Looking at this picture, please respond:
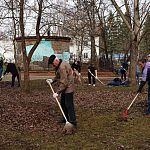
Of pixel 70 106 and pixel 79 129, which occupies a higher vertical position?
pixel 70 106

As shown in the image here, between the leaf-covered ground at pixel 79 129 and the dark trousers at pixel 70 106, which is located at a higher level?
the dark trousers at pixel 70 106

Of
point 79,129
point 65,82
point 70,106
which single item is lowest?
point 79,129

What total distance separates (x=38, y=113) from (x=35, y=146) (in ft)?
12.0

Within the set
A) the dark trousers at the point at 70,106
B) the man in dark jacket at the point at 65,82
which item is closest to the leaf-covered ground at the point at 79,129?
the dark trousers at the point at 70,106

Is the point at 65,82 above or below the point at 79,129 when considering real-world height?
above

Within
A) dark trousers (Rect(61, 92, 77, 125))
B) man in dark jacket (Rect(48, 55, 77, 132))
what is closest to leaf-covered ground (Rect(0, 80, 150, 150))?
dark trousers (Rect(61, 92, 77, 125))

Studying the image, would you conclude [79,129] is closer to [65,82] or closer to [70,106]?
[70,106]

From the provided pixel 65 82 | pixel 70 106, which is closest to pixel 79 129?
pixel 70 106

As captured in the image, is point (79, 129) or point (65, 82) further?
point (79, 129)

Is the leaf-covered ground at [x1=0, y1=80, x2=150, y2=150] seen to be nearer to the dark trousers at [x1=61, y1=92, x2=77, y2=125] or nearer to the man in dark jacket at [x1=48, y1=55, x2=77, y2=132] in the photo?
the dark trousers at [x1=61, y1=92, x2=77, y2=125]

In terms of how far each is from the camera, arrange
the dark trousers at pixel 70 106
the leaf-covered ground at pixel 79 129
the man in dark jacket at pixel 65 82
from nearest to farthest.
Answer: the leaf-covered ground at pixel 79 129, the man in dark jacket at pixel 65 82, the dark trousers at pixel 70 106

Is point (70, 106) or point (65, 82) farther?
point (70, 106)

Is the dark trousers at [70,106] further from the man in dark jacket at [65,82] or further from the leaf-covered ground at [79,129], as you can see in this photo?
the leaf-covered ground at [79,129]

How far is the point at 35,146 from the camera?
7348mm
